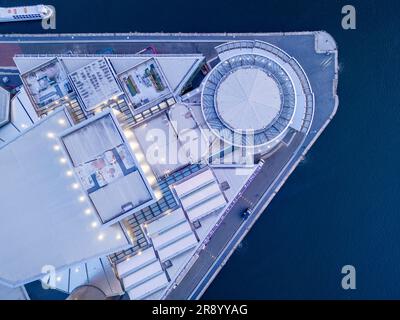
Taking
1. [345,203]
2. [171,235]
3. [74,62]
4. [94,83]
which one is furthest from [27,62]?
[345,203]

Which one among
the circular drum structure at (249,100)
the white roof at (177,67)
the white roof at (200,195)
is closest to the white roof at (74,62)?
the white roof at (177,67)

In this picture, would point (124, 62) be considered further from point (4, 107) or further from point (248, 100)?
point (4, 107)

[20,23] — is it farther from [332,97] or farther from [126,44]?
[332,97]

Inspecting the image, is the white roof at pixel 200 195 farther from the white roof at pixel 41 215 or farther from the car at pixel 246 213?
the white roof at pixel 41 215

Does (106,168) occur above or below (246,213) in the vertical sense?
above

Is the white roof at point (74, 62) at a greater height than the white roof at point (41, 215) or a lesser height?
greater
